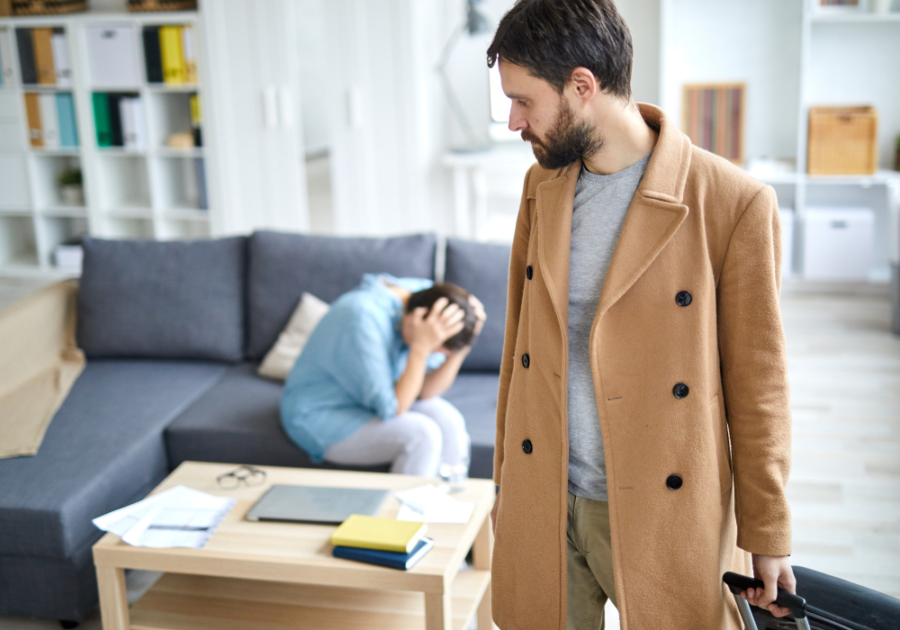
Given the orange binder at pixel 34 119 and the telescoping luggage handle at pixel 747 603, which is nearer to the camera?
the telescoping luggage handle at pixel 747 603

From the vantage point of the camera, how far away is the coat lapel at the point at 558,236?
1.14 meters

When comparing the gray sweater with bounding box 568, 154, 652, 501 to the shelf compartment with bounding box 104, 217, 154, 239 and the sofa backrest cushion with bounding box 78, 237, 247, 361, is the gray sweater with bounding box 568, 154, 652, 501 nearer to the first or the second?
the sofa backrest cushion with bounding box 78, 237, 247, 361

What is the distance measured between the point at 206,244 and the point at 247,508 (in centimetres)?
131

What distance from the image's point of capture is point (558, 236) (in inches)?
45.4

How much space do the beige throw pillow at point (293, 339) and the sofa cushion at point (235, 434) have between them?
13 centimetres

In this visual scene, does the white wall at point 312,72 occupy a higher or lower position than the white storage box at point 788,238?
higher

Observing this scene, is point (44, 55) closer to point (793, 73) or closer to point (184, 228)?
point (184, 228)

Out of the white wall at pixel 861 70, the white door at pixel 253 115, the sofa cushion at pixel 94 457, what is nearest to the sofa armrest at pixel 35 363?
the sofa cushion at pixel 94 457

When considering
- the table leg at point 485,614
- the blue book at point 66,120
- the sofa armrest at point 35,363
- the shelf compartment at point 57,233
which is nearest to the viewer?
the table leg at point 485,614

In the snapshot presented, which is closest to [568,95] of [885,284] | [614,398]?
[614,398]

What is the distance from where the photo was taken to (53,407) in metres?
2.49

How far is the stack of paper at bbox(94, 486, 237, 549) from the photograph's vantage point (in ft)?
5.87

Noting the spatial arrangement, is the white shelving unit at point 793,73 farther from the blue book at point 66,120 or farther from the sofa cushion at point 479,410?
the blue book at point 66,120

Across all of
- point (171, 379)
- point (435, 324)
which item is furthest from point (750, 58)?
point (171, 379)
